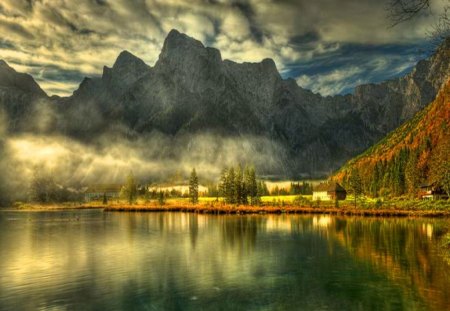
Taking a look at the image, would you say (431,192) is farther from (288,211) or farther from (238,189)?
(238,189)

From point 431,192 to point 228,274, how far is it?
133796 mm

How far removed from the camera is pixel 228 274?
34875mm

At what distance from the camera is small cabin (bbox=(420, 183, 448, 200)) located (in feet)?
445

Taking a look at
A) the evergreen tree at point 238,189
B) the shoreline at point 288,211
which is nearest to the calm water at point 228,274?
the shoreline at point 288,211

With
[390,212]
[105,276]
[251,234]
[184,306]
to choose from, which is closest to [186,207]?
[390,212]

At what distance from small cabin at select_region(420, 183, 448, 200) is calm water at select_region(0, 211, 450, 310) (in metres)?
87.5

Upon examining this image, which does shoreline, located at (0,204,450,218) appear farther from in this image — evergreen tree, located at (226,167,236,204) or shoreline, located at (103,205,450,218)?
Answer: evergreen tree, located at (226,167,236,204)

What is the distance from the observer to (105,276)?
113 ft

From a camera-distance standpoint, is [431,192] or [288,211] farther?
[431,192]

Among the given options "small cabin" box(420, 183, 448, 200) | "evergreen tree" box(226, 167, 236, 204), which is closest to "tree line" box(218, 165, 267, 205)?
"evergreen tree" box(226, 167, 236, 204)

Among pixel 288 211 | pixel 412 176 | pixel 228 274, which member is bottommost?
pixel 228 274

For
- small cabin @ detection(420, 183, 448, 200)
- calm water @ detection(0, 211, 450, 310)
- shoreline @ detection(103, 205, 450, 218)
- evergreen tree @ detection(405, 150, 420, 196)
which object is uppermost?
evergreen tree @ detection(405, 150, 420, 196)

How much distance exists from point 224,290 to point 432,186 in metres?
141

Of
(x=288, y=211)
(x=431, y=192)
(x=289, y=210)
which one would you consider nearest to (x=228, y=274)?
(x=288, y=211)
